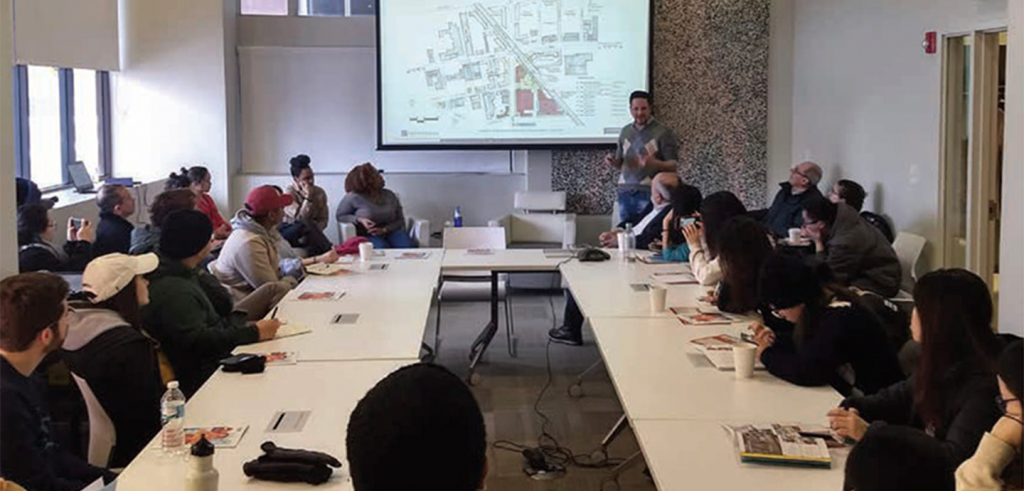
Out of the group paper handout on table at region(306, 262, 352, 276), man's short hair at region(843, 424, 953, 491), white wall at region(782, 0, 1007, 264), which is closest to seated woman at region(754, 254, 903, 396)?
man's short hair at region(843, 424, 953, 491)

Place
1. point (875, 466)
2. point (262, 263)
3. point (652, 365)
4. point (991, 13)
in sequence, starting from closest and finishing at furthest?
point (875, 466)
point (652, 365)
point (262, 263)
point (991, 13)

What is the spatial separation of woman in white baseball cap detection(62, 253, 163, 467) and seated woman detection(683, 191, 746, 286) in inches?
107

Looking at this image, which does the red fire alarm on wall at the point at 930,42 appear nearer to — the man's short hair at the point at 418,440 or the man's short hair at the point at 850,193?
the man's short hair at the point at 850,193

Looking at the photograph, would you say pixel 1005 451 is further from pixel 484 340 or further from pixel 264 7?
pixel 264 7

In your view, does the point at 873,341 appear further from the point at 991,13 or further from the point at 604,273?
the point at 991,13

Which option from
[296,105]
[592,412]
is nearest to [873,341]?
[592,412]

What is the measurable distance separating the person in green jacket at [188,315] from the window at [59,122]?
11.4 ft

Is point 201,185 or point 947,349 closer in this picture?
point 947,349

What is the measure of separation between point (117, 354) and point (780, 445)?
197 centimetres

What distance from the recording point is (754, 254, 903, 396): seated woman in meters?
3.38

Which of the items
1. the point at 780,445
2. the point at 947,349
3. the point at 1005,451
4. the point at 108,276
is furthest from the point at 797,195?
the point at 1005,451

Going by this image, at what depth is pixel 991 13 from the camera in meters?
5.96

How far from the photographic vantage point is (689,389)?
3357 millimetres

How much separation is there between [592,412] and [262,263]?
5.98ft
